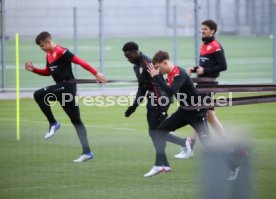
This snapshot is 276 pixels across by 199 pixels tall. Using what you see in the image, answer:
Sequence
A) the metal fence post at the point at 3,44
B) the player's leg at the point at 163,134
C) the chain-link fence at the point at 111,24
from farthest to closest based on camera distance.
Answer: the chain-link fence at the point at 111,24
the metal fence post at the point at 3,44
the player's leg at the point at 163,134

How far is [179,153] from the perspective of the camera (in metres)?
11.0

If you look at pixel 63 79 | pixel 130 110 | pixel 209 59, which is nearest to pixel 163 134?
pixel 130 110

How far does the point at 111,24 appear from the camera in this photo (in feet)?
85.4

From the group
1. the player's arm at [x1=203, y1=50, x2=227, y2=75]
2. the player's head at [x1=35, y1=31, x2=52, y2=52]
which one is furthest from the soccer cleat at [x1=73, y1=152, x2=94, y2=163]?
the player's arm at [x1=203, y1=50, x2=227, y2=75]

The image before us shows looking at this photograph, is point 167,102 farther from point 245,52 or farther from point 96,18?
point 245,52

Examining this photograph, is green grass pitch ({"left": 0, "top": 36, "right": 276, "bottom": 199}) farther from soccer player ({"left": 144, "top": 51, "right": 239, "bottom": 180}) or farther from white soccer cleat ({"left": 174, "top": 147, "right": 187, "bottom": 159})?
soccer player ({"left": 144, "top": 51, "right": 239, "bottom": 180})

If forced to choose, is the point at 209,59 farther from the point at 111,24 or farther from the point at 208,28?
the point at 111,24

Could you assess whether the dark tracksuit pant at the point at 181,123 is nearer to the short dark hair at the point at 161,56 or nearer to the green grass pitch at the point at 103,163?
the green grass pitch at the point at 103,163

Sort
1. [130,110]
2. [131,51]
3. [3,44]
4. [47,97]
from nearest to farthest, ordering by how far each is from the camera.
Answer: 1. [131,51]
2. [130,110]
3. [47,97]
4. [3,44]

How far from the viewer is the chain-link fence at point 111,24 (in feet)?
75.2

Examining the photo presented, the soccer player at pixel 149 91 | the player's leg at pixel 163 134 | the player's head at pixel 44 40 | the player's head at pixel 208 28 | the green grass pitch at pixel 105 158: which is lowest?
the green grass pitch at pixel 105 158

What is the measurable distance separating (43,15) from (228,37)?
1415 centimetres

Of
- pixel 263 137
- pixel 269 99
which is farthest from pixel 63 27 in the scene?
pixel 269 99

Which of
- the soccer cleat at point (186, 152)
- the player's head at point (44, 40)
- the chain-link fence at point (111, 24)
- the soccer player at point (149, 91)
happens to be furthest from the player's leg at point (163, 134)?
the chain-link fence at point (111, 24)
